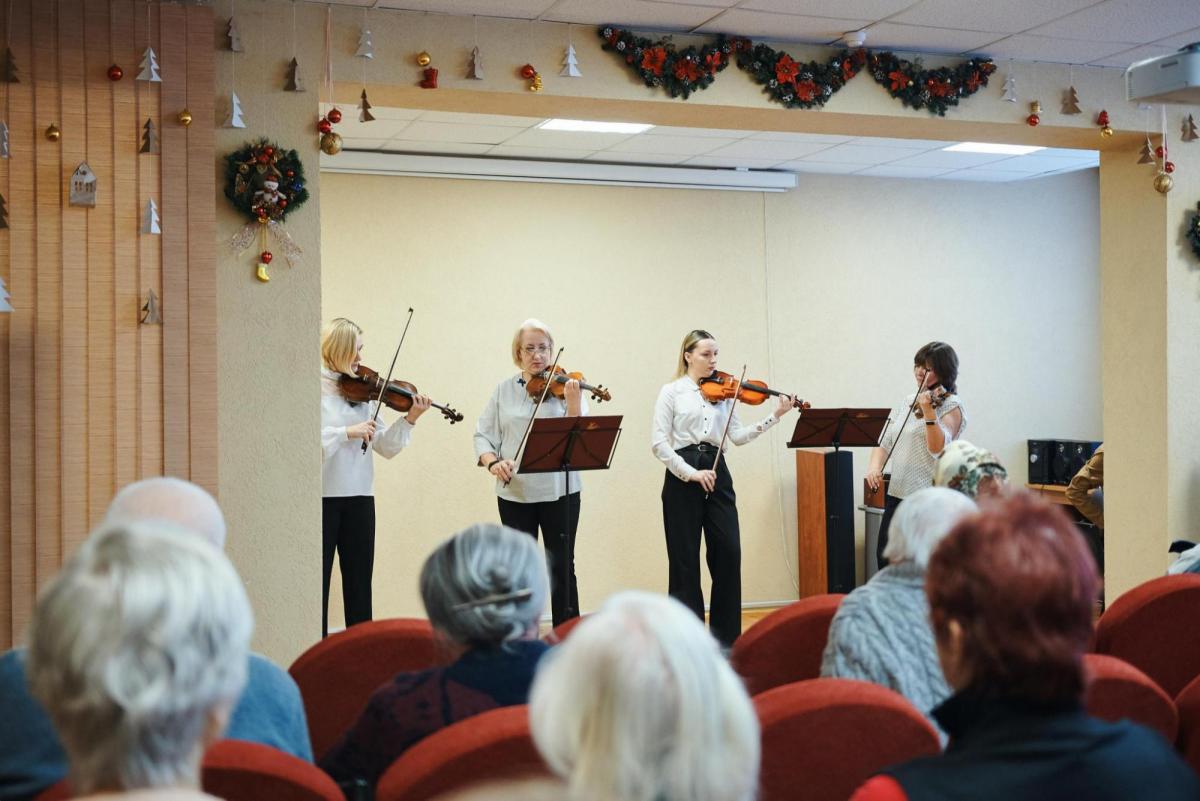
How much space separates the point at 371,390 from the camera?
15.8 ft

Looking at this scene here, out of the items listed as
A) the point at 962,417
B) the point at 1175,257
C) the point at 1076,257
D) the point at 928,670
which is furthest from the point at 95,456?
the point at 1076,257

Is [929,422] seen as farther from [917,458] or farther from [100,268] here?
[100,268]

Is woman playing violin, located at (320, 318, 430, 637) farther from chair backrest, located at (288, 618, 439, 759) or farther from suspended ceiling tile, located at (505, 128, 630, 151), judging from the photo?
chair backrest, located at (288, 618, 439, 759)

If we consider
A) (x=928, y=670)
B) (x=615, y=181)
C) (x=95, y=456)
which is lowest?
(x=928, y=670)

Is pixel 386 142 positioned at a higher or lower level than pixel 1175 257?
higher

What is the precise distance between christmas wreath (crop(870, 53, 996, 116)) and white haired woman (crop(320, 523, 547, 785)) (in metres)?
3.50

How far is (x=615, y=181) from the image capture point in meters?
6.86

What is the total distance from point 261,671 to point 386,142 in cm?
468

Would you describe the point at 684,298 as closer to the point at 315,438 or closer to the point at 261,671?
the point at 315,438

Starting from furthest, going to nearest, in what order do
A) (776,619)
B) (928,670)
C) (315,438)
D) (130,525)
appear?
(315,438), (776,619), (928,670), (130,525)

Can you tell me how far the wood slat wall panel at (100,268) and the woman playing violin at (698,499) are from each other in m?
2.45

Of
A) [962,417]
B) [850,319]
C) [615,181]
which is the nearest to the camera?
[962,417]

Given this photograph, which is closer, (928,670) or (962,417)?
(928,670)

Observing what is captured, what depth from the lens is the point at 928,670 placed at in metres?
2.24
